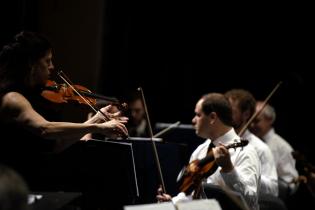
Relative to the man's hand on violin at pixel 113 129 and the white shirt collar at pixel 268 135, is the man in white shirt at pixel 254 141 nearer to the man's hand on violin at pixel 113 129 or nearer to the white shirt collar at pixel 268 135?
the white shirt collar at pixel 268 135

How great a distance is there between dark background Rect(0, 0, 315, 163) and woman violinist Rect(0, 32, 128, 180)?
8.66ft

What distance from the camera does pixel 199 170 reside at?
291 centimetres

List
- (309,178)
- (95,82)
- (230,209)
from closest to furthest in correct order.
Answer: (230,209), (309,178), (95,82)

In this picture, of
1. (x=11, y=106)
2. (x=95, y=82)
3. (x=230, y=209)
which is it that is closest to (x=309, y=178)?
(x=230, y=209)

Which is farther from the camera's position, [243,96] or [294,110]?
[294,110]

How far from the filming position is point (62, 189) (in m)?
2.80

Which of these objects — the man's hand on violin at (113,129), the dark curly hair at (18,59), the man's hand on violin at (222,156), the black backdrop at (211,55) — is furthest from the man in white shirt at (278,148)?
the dark curly hair at (18,59)

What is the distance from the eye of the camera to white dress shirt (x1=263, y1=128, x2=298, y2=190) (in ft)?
14.9

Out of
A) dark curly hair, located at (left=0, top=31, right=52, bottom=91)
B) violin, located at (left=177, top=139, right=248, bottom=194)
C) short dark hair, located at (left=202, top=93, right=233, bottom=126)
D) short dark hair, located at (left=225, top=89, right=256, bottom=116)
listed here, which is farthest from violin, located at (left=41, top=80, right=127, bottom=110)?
short dark hair, located at (left=225, top=89, right=256, bottom=116)

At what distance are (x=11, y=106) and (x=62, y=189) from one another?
51 cm

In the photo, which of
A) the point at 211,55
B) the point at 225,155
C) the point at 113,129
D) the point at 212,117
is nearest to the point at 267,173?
the point at 212,117

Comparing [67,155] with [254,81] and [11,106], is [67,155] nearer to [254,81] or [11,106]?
[11,106]

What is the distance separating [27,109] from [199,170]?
0.92 meters

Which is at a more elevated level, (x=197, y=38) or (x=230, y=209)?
(x=197, y=38)
